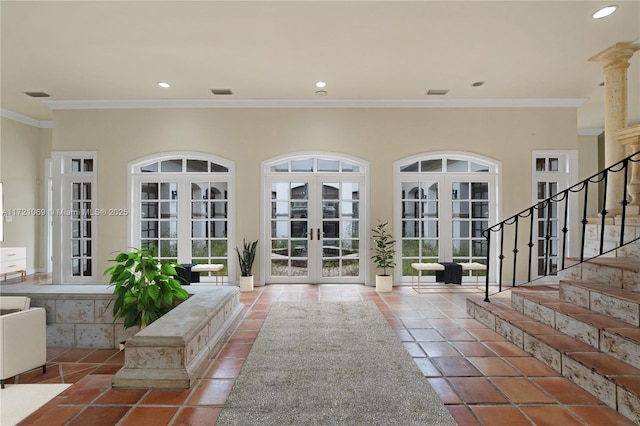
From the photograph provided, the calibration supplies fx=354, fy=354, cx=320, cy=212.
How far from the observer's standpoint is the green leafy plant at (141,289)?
10.8ft

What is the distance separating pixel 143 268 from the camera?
3.36m

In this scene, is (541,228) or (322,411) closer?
(322,411)

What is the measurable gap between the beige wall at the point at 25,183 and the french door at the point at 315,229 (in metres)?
5.16

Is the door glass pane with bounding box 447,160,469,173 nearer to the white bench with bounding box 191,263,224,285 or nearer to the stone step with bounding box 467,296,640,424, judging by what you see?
the stone step with bounding box 467,296,640,424

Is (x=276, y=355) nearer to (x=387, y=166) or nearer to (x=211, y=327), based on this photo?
(x=211, y=327)

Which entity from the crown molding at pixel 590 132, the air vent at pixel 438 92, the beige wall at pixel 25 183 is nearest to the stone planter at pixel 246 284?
the air vent at pixel 438 92

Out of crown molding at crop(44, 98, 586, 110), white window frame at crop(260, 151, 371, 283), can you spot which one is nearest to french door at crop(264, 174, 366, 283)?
white window frame at crop(260, 151, 371, 283)

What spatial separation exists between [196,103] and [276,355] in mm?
4644

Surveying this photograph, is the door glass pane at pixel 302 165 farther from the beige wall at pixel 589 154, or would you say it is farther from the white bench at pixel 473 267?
the beige wall at pixel 589 154

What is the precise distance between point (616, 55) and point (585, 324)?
3469 mm

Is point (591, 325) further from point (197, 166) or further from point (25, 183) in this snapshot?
point (25, 183)

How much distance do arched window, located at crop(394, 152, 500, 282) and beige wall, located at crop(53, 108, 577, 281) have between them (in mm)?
265

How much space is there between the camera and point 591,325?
9.06ft

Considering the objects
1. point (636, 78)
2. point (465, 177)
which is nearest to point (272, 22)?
point (465, 177)
